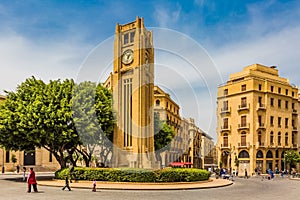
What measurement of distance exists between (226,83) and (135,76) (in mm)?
36371

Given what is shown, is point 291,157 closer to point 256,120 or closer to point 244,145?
point 244,145

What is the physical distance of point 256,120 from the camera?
64375 millimetres

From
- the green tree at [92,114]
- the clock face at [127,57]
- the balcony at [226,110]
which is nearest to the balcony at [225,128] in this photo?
the balcony at [226,110]

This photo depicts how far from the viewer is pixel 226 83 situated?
7150 cm

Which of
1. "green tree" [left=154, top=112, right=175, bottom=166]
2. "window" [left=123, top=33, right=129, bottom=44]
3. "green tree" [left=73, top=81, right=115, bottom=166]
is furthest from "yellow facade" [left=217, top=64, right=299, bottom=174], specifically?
"green tree" [left=73, top=81, right=115, bottom=166]

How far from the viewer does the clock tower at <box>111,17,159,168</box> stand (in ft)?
127

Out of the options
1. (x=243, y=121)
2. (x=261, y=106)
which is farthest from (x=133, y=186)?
(x=261, y=106)

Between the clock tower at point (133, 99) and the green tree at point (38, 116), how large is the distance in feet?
23.2

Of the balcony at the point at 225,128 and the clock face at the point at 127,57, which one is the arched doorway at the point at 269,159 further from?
the clock face at the point at 127,57

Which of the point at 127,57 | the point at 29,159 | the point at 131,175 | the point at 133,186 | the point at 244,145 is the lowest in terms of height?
the point at 29,159

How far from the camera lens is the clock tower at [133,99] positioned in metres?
38.8

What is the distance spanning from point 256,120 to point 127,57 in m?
33.6

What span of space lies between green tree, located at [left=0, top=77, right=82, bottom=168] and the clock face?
29.5ft

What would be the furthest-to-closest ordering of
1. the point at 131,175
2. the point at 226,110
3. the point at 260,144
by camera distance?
the point at 226,110, the point at 260,144, the point at 131,175
